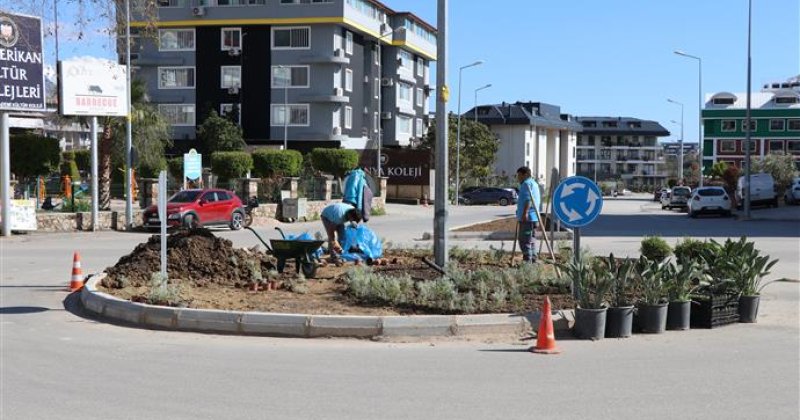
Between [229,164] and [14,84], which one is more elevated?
[14,84]

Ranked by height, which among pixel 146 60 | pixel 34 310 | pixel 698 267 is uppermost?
pixel 146 60

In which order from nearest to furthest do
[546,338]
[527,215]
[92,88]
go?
[546,338], [527,215], [92,88]

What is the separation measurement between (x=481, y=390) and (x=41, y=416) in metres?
3.37

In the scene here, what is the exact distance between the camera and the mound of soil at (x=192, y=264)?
12477 mm

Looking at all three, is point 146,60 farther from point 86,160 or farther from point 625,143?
point 625,143

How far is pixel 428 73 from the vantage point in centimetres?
8638

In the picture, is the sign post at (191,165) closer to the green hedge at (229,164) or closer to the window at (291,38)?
the green hedge at (229,164)

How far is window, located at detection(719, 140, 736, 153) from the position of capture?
4309 inches

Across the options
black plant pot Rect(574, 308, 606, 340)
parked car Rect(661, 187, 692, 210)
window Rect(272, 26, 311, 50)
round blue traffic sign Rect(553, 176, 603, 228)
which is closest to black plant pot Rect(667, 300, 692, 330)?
black plant pot Rect(574, 308, 606, 340)

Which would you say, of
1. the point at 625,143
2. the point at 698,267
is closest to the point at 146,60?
the point at 698,267

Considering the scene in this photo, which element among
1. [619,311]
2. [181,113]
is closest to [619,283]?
[619,311]

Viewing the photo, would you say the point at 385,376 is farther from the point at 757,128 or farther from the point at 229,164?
the point at 757,128

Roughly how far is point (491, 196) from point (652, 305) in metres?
59.2

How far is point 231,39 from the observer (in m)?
65.2
